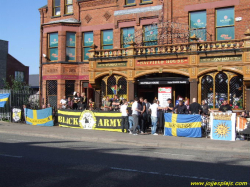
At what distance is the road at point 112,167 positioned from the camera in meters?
6.75

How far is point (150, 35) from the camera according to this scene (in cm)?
2112

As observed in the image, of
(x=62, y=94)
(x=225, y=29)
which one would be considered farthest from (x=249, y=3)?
(x=62, y=94)

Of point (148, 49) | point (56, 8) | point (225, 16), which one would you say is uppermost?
point (56, 8)

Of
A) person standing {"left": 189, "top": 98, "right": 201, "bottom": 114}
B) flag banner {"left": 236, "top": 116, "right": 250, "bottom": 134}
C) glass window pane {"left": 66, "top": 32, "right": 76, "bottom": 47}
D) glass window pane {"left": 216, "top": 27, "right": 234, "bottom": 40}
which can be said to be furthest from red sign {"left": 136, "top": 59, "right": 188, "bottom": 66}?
glass window pane {"left": 66, "top": 32, "right": 76, "bottom": 47}

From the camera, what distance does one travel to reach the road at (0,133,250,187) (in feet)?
22.2

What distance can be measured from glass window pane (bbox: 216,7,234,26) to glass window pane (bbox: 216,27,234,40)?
293 mm

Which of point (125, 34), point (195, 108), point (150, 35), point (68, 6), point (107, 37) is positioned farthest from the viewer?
point (68, 6)

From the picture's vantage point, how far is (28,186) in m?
6.39

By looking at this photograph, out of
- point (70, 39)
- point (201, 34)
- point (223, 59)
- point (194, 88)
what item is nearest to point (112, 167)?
point (194, 88)

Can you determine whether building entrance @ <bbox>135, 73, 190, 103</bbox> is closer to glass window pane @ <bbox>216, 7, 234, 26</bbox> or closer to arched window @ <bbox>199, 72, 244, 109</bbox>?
arched window @ <bbox>199, 72, 244, 109</bbox>

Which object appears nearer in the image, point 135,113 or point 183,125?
point 183,125

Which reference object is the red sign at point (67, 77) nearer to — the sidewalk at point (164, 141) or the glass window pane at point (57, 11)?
the glass window pane at point (57, 11)

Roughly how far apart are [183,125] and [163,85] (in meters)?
5.06

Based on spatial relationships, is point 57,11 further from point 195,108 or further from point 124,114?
point 195,108
